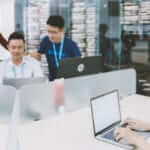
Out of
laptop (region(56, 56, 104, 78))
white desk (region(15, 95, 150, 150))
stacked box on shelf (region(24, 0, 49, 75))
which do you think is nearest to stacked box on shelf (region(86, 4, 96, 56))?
stacked box on shelf (region(24, 0, 49, 75))

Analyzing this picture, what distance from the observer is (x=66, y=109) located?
2221mm

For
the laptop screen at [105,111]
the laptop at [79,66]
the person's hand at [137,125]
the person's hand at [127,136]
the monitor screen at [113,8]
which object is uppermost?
the monitor screen at [113,8]

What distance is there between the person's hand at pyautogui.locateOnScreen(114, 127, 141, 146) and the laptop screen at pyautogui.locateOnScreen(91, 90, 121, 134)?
0.13 metres

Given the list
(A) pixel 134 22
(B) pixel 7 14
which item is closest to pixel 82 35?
(A) pixel 134 22

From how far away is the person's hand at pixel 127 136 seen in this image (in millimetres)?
1545

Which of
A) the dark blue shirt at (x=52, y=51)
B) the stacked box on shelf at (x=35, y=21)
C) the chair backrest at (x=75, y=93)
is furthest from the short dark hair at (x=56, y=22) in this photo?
the stacked box on shelf at (x=35, y=21)

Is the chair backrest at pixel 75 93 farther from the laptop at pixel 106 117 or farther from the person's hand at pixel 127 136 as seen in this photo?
the person's hand at pixel 127 136

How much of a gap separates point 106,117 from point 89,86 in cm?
53

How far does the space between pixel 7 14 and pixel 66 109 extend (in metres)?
3.75

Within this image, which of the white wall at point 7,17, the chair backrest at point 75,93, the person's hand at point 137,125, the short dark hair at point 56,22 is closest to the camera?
the person's hand at point 137,125

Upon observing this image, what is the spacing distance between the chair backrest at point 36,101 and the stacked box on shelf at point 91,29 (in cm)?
331

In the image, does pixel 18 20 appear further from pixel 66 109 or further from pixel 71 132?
pixel 71 132

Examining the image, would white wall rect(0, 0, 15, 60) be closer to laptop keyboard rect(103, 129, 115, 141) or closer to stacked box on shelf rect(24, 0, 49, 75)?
stacked box on shelf rect(24, 0, 49, 75)

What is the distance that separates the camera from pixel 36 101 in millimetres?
1966
